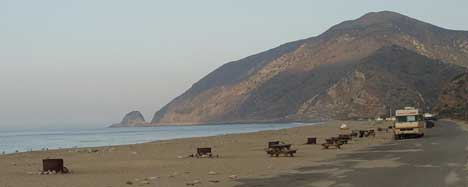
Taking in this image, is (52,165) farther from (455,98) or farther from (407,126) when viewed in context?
(455,98)

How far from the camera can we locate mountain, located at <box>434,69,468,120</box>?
138575 mm

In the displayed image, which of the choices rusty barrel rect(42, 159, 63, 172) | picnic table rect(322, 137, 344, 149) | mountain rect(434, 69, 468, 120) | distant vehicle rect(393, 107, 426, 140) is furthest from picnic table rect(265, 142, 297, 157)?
mountain rect(434, 69, 468, 120)

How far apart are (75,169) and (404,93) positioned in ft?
578

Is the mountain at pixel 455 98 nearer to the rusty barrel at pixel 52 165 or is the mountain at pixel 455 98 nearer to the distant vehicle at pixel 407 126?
the distant vehicle at pixel 407 126

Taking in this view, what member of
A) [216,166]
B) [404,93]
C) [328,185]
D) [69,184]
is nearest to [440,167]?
[328,185]

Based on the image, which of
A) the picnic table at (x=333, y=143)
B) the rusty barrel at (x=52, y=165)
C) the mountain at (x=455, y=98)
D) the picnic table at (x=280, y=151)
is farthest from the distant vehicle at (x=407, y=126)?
the mountain at (x=455, y=98)

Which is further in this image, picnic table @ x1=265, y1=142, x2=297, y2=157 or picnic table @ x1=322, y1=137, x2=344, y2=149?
picnic table @ x1=322, y1=137, x2=344, y2=149

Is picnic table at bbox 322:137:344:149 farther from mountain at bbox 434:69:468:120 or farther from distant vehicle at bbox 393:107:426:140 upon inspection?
mountain at bbox 434:69:468:120

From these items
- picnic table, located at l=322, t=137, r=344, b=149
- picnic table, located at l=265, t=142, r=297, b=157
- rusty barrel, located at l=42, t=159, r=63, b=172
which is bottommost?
picnic table, located at l=322, t=137, r=344, b=149

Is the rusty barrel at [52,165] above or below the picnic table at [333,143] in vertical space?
above

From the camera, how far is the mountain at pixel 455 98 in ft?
455

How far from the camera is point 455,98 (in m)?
144

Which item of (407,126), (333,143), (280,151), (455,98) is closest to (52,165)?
(280,151)

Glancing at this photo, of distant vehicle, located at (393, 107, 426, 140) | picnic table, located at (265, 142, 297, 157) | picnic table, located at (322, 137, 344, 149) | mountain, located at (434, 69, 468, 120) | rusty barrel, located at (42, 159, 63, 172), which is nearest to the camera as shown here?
rusty barrel, located at (42, 159, 63, 172)
